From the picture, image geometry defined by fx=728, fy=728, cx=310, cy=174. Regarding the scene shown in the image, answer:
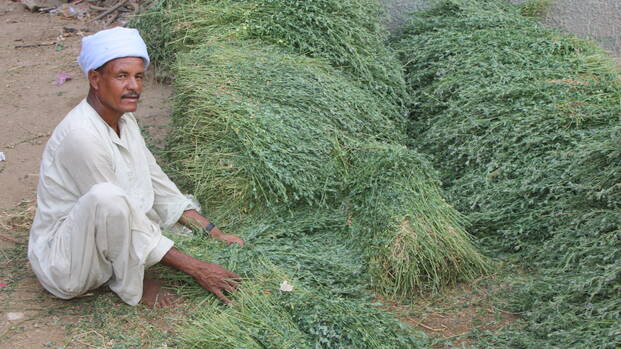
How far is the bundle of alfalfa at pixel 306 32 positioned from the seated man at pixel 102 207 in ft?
5.78

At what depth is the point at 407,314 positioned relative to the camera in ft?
10.7

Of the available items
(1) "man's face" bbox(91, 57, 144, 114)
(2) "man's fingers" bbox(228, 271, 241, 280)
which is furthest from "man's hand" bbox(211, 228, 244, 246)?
(1) "man's face" bbox(91, 57, 144, 114)

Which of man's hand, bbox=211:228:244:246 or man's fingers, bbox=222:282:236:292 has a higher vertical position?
man's fingers, bbox=222:282:236:292

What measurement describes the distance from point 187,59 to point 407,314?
2156 mm

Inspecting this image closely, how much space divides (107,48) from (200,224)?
0.96 meters

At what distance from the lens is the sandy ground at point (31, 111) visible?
299 centimetres

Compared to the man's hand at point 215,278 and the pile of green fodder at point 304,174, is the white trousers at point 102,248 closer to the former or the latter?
the man's hand at point 215,278

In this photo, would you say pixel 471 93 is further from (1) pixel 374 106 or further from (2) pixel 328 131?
(2) pixel 328 131

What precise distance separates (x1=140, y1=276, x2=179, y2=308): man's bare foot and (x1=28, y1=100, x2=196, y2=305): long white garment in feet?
0.25

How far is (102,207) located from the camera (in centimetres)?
279

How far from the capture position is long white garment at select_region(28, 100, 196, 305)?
283 cm

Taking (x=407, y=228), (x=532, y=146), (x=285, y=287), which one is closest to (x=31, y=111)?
(x=285, y=287)

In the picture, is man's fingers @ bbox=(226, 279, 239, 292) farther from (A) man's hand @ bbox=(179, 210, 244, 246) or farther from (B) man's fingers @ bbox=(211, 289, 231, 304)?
(A) man's hand @ bbox=(179, 210, 244, 246)

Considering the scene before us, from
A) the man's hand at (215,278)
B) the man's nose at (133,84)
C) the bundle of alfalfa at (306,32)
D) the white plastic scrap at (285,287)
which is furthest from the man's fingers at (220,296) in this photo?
the bundle of alfalfa at (306,32)
